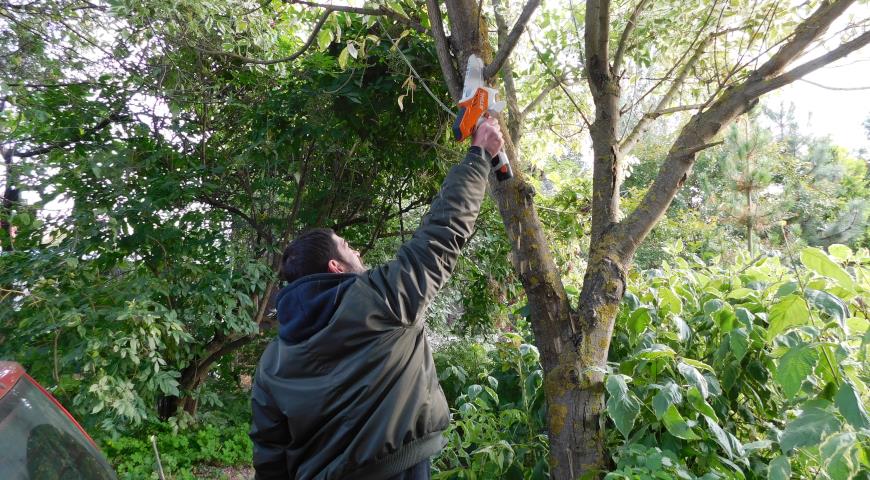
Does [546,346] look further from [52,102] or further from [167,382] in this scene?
[52,102]

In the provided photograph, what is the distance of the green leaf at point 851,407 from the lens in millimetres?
1711

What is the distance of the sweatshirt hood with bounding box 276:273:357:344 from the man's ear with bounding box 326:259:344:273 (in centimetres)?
10

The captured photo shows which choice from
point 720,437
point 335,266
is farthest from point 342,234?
point 720,437

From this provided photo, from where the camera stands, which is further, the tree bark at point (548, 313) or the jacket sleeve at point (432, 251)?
the tree bark at point (548, 313)

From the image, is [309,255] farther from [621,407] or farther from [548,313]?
[621,407]

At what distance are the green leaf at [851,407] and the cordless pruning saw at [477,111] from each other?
4.26ft

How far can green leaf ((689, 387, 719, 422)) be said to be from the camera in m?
2.17

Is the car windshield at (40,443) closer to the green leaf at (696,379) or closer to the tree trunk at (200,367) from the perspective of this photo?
the green leaf at (696,379)

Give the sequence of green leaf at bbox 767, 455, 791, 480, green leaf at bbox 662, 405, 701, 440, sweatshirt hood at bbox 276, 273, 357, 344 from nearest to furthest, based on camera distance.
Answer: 1. sweatshirt hood at bbox 276, 273, 357, 344
2. green leaf at bbox 767, 455, 791, 480
3. green leaf at bbox 662, 405, 701, 440

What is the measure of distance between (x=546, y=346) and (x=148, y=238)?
9.28 feet

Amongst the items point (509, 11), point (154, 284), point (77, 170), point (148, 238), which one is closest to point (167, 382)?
point (154, 284)

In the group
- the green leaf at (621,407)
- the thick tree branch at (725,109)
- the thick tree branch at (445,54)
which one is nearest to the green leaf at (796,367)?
the green leaf at (621,407)

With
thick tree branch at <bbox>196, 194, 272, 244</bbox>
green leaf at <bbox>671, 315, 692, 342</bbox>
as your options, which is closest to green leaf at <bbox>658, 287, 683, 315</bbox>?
green leaf at <bbox>671, 315, 692, 342</bbox>

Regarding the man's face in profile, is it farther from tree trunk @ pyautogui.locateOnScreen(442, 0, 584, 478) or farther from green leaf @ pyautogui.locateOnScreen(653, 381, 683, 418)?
green leaf @ pyautogui.locateOnScreen(653, 381, 683, 418)
